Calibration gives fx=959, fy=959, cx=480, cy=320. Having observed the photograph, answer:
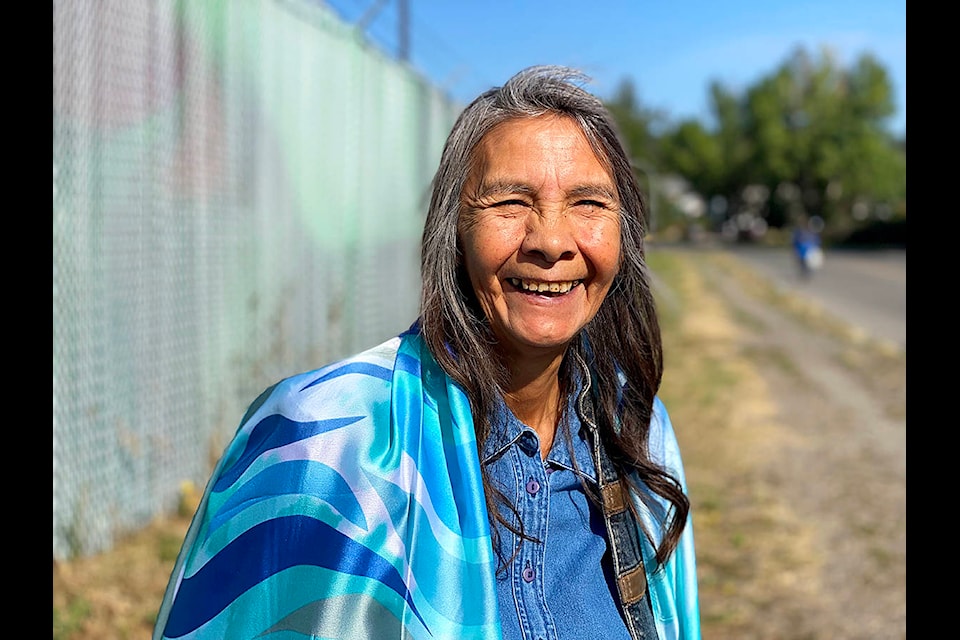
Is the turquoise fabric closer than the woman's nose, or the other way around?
the turquoise fabric

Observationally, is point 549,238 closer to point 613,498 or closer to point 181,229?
point 613,498

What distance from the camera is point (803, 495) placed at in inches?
236

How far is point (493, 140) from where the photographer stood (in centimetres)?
187

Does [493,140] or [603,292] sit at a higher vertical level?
[493,140]

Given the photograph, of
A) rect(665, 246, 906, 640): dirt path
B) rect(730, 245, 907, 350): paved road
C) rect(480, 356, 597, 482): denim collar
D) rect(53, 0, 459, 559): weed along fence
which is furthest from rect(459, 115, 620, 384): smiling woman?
rect(730, 245, 907, 350): paved road

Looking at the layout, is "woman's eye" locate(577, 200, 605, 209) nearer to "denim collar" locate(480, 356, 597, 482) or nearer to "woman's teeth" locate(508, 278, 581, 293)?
"woman's teeth" locate(508, 278, 581, 293)

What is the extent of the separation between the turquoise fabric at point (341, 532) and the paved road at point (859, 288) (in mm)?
6640

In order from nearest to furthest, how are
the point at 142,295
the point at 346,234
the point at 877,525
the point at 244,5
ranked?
the point at 142,295
the point at 244,5
the point at 877,525
the point at 346,234

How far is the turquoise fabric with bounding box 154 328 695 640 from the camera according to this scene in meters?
1.60

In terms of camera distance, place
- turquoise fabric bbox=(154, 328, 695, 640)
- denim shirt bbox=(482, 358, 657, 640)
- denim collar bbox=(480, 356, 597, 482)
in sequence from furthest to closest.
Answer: denim collar bbox=(480, 356, 597, 482) < denim shirt bbox=(482, 358, 657, 640) < turquoise fabric bbox=(154, 328, 695, 640)

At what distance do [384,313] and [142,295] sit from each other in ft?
13.3
